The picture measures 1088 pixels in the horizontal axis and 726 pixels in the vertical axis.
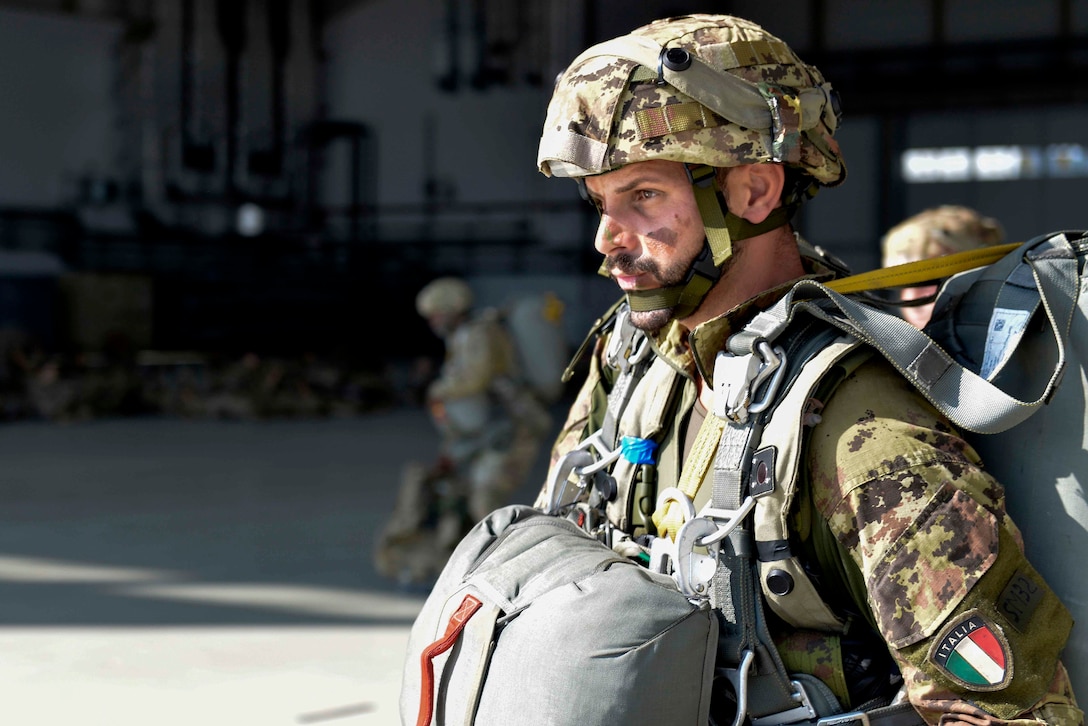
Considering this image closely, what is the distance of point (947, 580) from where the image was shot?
4.01 feet

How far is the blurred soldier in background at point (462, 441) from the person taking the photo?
19.4 ft

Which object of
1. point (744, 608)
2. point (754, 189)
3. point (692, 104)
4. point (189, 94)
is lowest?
point (744, 608)

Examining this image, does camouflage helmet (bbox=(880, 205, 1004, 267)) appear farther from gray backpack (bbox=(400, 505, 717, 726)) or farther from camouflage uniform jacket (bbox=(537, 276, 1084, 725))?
gray backpack (bbox=(400, 505, 717, 726))

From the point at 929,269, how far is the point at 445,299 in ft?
14.6

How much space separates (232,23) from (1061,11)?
11713mm

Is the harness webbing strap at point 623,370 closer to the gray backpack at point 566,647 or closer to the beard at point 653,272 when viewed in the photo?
the beard at point 653,272

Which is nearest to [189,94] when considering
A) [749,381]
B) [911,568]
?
[749,381]

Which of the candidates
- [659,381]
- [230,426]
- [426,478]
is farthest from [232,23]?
[659,381]

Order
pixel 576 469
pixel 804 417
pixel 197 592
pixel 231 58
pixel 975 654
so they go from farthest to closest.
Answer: pixel 231 58 → pixel 197 592 → pixel 576 469 → pixel 804 417 → pixel 975 654

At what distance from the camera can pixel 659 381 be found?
1.73 metres

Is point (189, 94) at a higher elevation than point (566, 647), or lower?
higher

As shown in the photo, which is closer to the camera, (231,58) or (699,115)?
(699,115)

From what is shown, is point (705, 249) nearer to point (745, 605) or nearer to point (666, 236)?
point (666, 236)

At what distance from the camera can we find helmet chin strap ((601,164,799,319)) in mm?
1502
